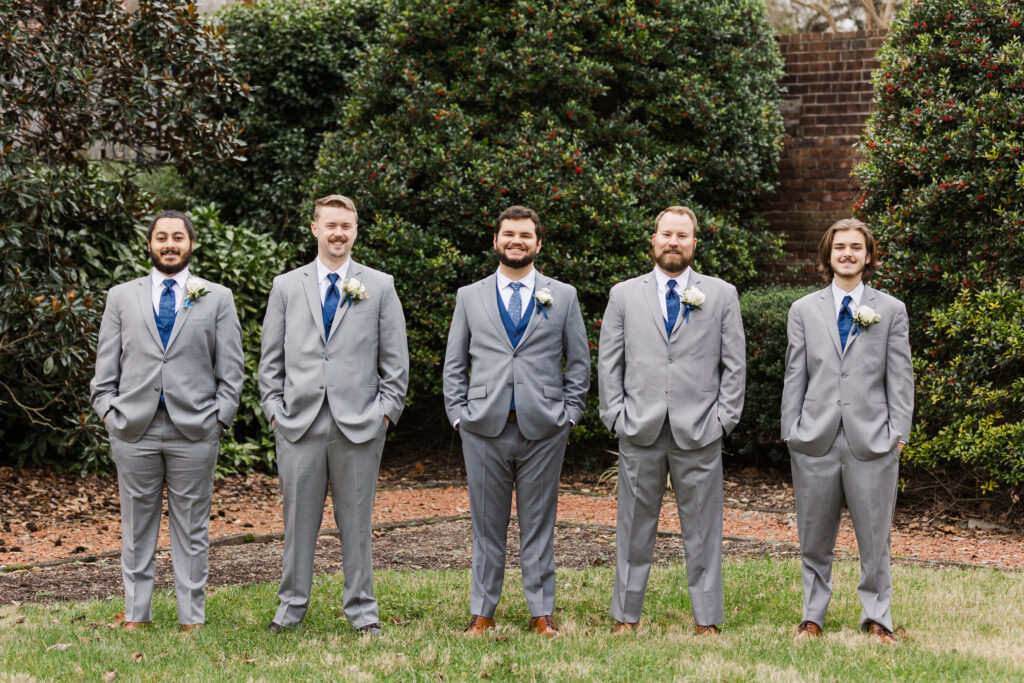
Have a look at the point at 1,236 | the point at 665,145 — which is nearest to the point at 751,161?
the point at 665,145

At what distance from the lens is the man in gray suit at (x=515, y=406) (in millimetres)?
5230

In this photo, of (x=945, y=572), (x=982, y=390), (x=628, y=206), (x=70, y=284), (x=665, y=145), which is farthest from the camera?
(x=665, y=145)

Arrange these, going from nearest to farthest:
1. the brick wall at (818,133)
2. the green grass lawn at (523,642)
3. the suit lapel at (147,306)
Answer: the green grass lawn at (523,642) → the suit lapel at (147,306) → the brick wall at (818,133)

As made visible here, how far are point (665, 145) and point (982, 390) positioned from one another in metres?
4.20

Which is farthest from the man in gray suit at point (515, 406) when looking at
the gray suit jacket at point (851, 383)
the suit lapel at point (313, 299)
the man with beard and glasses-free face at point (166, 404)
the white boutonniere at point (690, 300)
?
the man with beard and glasses-free face at point (166, 404)

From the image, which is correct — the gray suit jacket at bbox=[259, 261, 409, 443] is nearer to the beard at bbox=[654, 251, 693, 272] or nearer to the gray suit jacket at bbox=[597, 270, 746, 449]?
the gray suit jacket at bbox=[597, 270, 746, 449]

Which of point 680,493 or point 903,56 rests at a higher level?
point 903,56

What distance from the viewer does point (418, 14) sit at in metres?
10.4

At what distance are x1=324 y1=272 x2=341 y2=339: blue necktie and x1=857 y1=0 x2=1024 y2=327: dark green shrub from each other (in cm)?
508

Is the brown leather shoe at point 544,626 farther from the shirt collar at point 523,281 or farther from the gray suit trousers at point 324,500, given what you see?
the shirt collar at point 523,281

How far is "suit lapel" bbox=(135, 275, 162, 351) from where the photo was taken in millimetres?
5285

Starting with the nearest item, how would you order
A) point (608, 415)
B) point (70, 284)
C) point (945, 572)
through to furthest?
point (608, 415)
point (945, 572)
point (70, 284)

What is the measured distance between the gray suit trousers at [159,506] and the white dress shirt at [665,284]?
7.98 ft

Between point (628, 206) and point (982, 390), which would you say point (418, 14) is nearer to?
point (628, 206)
